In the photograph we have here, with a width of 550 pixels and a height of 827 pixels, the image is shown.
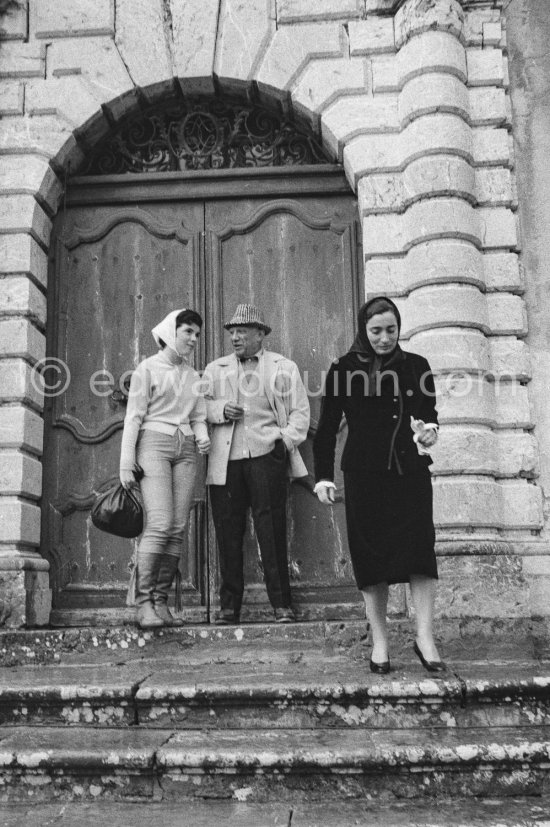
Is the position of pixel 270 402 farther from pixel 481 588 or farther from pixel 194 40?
pixel 194 40

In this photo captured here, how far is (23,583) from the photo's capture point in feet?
20.4

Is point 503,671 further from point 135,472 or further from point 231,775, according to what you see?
point 135,472

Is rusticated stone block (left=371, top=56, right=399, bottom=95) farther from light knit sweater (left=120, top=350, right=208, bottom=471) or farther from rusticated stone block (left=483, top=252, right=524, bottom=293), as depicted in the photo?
light knit sweater (left=120, top=350, right=208, bottom=471)

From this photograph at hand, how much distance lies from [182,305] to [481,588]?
3.25 meters

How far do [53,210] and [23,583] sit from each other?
10.0 feet

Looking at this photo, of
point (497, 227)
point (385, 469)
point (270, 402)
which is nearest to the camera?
point (385, 469)

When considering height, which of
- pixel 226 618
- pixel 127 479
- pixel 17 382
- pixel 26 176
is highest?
pixel 26 176

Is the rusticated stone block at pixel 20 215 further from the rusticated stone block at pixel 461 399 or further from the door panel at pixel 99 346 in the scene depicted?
the rusticated stone block at pixel 461 399

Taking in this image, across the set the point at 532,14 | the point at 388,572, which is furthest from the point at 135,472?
the point at 532,14

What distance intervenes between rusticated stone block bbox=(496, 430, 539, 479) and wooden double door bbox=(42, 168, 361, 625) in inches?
49.7

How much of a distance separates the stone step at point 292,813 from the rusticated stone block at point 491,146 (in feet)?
15.8

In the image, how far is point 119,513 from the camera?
5664 millimetres

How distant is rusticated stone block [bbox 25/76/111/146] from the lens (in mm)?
7121

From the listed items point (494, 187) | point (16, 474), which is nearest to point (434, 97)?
point (494, 187)
